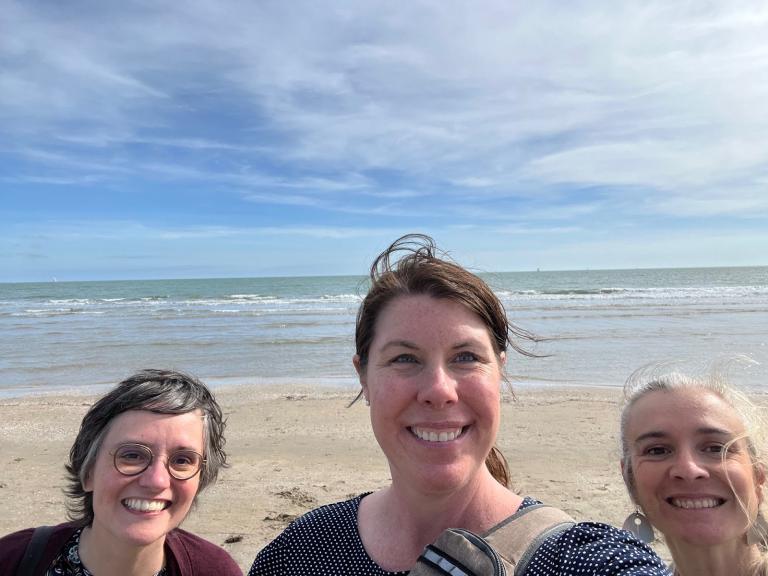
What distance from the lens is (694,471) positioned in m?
2.52

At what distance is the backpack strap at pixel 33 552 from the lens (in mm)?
2545

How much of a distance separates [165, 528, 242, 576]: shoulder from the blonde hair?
202cm

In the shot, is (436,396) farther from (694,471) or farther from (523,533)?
(694,471)

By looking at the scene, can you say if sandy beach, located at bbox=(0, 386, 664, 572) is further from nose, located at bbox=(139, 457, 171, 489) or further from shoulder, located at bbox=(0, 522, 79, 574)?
nose, located at bbox=(139, 457, 171, 489)

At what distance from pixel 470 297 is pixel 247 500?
5149 mm

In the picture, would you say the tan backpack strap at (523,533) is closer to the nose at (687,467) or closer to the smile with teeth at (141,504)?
the nose at (687,467)

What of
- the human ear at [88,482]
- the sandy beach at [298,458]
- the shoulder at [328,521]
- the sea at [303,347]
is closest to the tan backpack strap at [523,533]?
the shoulder at [328,521]

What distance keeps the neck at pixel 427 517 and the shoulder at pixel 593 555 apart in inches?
11.5

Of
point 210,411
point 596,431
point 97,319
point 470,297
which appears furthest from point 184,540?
point 97,319

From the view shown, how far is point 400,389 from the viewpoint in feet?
6.35

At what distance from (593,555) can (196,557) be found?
2037 mm

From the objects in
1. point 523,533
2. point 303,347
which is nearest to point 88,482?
point 523,533

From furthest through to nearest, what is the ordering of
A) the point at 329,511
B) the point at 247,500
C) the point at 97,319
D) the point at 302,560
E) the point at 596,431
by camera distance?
the point at 97,319 → the point at 596,431 → the point at 247,500 → the point at 329,511 → the point at 302,560

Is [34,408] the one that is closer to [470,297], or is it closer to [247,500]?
[247,500]
